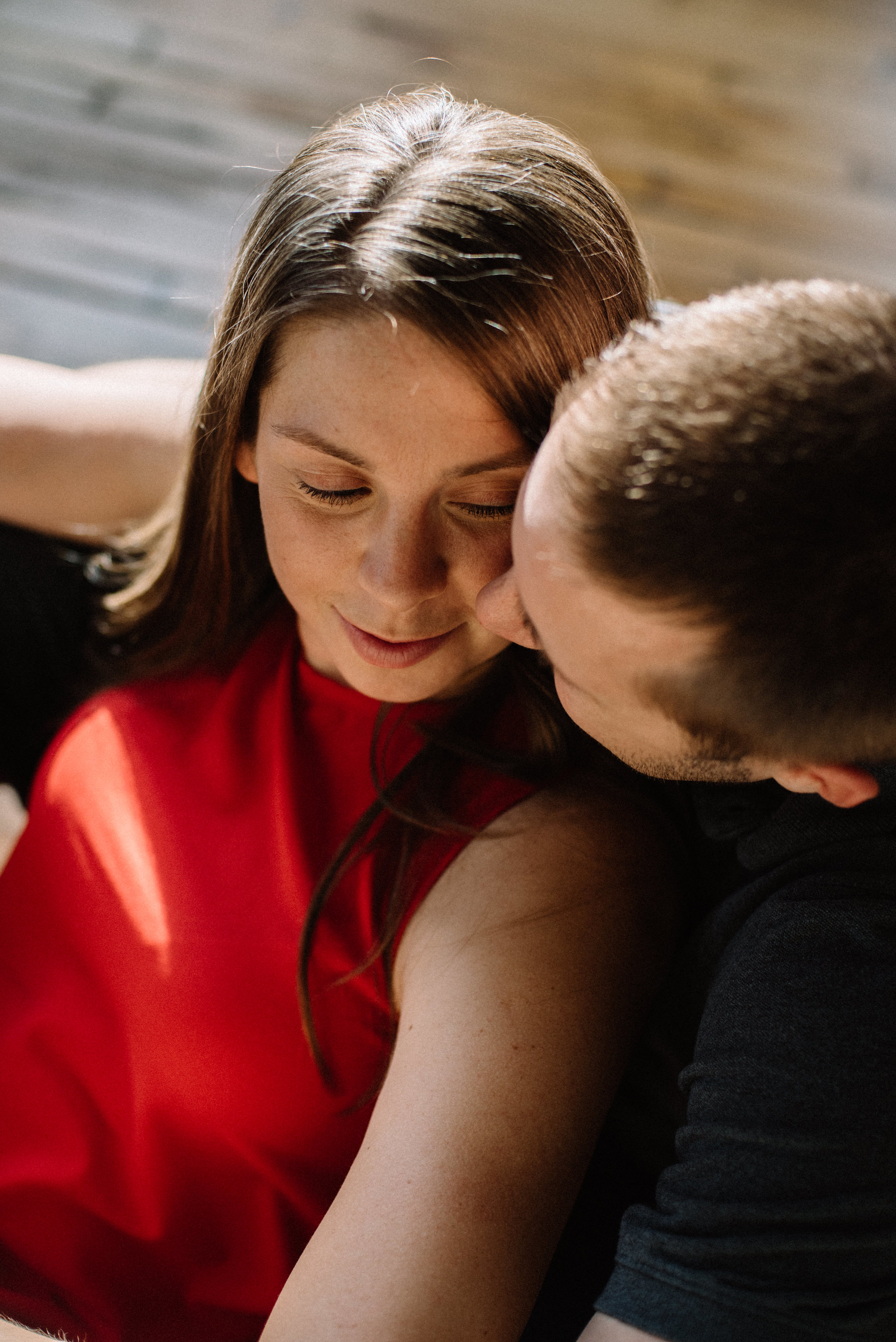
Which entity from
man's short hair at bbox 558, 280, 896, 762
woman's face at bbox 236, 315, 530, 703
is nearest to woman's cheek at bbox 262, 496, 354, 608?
woman's face at bbox 236, 315, 530, 703

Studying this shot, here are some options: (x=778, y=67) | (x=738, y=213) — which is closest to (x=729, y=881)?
(x=738, y=213)

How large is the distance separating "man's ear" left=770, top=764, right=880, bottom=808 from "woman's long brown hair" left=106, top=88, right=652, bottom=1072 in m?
0.29

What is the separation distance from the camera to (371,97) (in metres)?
2.58

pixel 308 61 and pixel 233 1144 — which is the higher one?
pixel 308 61

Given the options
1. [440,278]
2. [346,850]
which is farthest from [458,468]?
[346,850]

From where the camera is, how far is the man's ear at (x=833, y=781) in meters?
0.77

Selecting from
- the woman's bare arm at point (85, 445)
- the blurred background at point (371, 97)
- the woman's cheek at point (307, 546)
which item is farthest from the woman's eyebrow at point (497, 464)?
the blurred background at point (371, 97)

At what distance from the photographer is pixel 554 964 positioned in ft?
3.08

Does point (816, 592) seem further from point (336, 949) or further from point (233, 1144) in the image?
point (233, 1144)

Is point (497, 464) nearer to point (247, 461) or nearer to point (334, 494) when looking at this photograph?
point (334, 494)

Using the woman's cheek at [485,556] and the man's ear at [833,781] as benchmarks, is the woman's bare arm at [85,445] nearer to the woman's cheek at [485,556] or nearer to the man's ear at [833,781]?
the woman's cheek at [485,556]

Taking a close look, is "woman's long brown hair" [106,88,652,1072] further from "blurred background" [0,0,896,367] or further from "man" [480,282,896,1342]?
"blurred background" [0,0,896,367]

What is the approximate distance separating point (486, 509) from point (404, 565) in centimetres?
8

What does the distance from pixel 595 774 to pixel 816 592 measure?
44 cm
